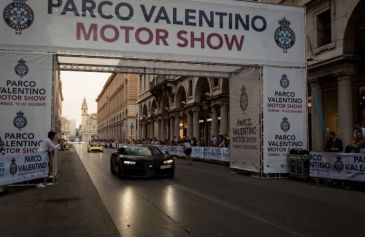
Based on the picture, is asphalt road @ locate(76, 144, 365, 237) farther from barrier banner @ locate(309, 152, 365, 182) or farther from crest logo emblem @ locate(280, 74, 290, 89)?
crest logo emblem @ locate(280, 74, 290, 89)

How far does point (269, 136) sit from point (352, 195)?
17.6 feet

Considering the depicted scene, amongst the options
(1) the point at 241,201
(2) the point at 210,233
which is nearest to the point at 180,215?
(2) the point at 210,233

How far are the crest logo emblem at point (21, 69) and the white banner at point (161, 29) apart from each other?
0.56m

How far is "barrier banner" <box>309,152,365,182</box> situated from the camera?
505 inches

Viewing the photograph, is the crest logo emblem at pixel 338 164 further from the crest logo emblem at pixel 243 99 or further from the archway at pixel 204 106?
the archway at pixel 204 106

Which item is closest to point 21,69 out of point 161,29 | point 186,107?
point 161,29

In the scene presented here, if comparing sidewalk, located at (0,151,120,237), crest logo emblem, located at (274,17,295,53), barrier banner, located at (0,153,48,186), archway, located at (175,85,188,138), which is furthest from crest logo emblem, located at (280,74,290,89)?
archway, located at (175,85,188,138)

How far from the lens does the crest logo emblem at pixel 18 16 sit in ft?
46.0

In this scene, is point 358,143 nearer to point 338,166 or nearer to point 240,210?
point 338,166

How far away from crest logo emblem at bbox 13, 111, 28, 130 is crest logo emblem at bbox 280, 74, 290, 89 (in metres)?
9.97

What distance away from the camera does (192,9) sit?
53.7ft

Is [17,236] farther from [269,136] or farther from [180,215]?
[269,136]

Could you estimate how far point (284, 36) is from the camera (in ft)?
56.6

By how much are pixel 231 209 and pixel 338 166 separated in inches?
246
